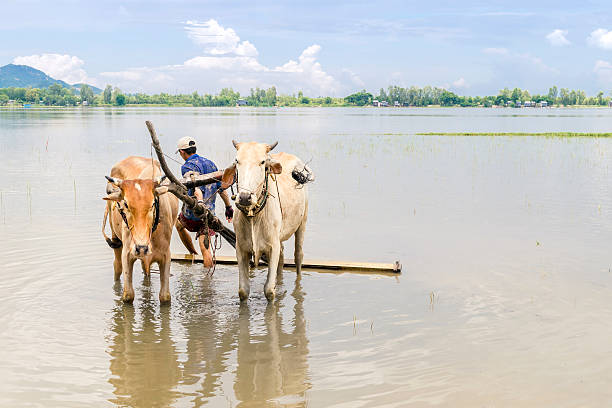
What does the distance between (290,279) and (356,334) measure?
276 cm

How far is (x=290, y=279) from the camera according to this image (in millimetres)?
10609

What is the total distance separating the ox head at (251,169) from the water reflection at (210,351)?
1666 millimetres

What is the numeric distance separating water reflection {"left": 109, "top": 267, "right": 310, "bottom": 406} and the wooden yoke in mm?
1023

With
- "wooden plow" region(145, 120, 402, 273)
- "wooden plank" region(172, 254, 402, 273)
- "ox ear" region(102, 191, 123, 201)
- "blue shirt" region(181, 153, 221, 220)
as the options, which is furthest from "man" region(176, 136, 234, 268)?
"ox ear" region(102, 191, 123, 201)

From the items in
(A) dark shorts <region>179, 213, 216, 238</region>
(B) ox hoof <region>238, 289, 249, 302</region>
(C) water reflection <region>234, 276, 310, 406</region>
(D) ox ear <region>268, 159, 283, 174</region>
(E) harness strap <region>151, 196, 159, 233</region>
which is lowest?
(C) water reflection <region>234, 276, 310, 406</region>

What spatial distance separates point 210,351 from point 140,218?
1.71 m

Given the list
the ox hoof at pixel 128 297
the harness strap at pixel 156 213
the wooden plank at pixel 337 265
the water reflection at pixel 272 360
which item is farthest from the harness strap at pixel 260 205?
the wooden plank at pixel 337 265

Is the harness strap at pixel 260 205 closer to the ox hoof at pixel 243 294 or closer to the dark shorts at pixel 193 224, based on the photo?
the ox hoof at pixel 243 294

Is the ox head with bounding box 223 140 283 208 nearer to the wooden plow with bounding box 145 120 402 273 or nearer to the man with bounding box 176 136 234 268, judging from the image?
the wooden plow with bounding box 145 120 402 273

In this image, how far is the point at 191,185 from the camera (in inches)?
355

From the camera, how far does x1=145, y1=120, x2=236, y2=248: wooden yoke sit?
8141 millimetres

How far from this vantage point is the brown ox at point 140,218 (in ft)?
24.0

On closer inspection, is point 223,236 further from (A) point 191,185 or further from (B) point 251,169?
(B) point 251,169

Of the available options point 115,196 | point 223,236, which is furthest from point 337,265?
point 115,196
